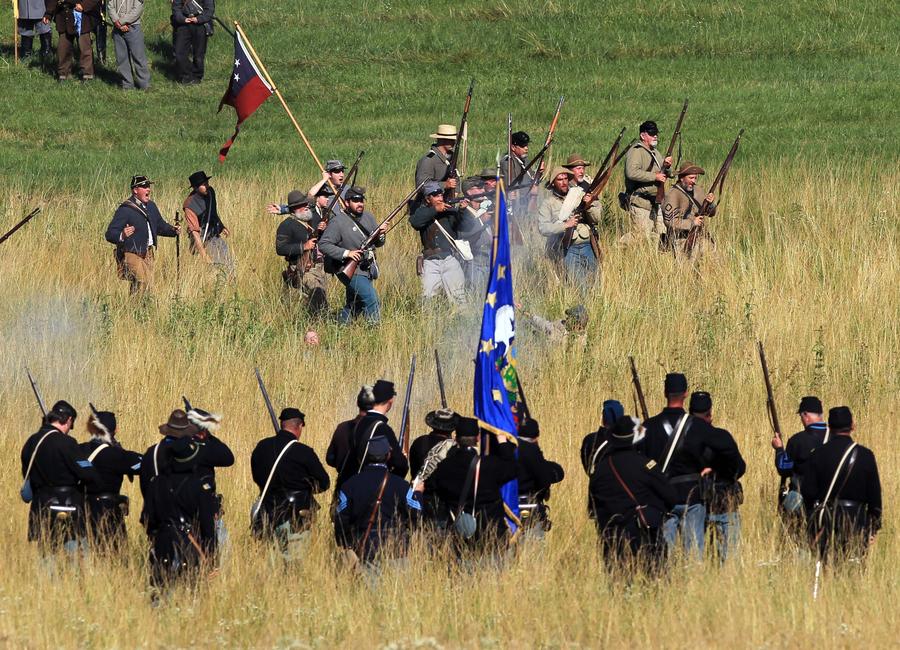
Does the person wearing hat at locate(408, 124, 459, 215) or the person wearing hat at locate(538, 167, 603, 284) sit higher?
the person wearing hat at locate(408, 124, 459, 215)

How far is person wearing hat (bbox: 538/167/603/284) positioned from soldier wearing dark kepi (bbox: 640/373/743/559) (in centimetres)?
608

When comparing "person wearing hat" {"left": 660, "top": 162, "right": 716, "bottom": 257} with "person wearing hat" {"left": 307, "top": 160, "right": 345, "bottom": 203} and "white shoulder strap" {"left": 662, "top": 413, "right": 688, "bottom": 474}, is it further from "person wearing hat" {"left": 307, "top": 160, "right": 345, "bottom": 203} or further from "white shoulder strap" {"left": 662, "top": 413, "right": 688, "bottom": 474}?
"white shoulder strap" {"left": 662, "top": 413, "right": 688, "bottom": 474}

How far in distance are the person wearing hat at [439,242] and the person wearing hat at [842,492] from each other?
6475 mm

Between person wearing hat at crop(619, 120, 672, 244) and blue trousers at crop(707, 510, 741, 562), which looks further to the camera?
person wearing hat at crop(619, 120, 672, 244)

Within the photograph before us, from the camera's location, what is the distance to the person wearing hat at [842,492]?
33.6 ft

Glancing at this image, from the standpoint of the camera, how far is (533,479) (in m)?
10.6

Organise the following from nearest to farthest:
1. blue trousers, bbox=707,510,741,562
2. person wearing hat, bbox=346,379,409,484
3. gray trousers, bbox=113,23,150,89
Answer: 1. person wearing hat, bbox=346,379,409,484
2. blue trousers, bbox=707,510,741,562
3. gray trousers, bbox=113,23,150,89

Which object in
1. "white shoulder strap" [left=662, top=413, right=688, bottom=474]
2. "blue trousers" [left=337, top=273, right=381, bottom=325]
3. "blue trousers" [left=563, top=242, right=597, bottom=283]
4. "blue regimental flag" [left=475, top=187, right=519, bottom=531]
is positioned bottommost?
"white shoulder strap" [left=662, top=413, right=688, bottom=474]

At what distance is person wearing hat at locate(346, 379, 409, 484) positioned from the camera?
10500 millimetres

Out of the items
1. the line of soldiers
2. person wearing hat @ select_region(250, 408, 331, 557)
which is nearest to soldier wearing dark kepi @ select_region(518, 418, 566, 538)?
the line of soldiers

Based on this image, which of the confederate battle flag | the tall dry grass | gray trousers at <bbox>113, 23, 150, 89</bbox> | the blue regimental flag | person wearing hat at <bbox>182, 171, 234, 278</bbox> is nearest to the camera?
the tall dry grass

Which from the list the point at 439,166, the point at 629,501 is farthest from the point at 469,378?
the point at 629,501

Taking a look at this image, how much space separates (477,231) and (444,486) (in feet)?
21.6

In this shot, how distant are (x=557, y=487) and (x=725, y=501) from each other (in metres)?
→ 2.33
